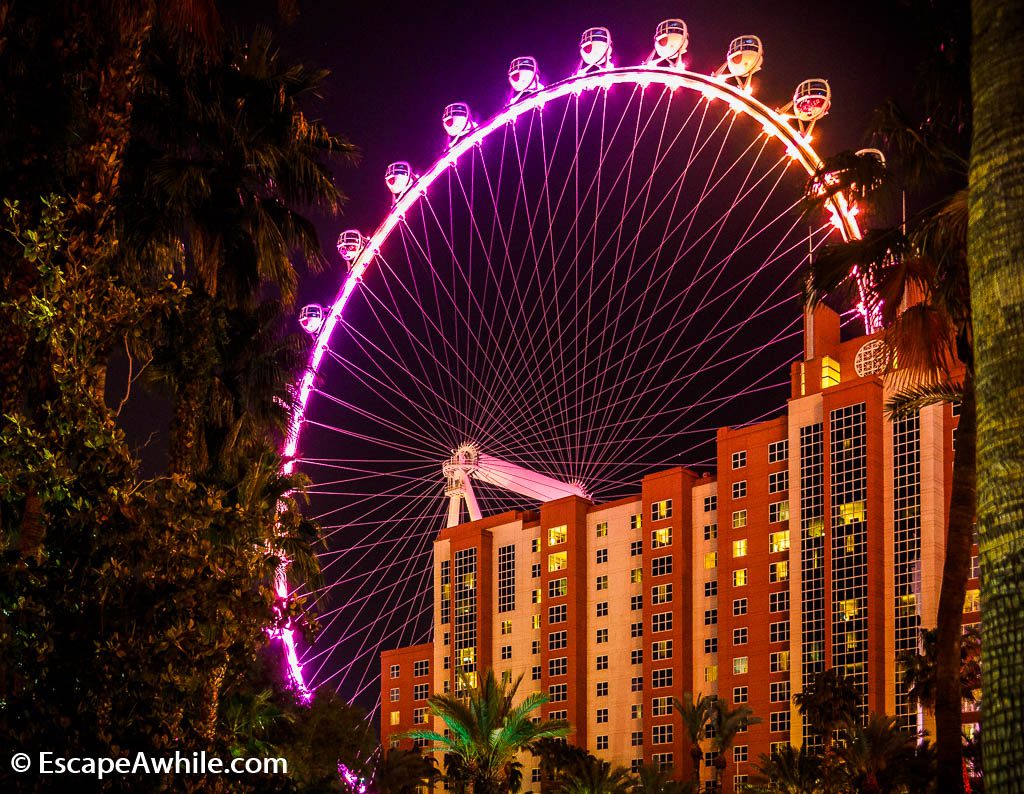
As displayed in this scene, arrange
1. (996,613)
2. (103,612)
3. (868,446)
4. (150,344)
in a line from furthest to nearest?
1. (868,446)
2. (150,344)
3. (103,612)
4. (996,613)

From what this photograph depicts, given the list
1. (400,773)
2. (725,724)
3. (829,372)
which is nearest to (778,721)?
(725,724)

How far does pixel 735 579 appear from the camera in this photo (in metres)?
90.2

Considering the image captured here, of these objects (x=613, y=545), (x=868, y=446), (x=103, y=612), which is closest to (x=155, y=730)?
(x=103, y=612)

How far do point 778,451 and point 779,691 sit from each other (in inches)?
657

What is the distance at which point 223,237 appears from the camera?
23984 mm

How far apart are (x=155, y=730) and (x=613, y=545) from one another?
90.0 m

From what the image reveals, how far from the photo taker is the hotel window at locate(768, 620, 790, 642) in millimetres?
85494

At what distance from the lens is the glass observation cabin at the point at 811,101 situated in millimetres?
57750

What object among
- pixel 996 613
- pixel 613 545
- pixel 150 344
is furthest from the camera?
pixel 613 545

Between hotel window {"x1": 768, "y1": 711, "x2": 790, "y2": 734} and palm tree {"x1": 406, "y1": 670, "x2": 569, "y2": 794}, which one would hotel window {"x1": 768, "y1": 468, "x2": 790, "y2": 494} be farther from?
palm tree {"x1": 406, "y1": 670, "x2": 569, "y2": 794}

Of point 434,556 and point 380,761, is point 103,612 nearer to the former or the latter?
point 380,761

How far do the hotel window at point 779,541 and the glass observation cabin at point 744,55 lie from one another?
39.7 metres

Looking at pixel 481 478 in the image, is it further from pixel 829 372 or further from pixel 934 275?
pixel 934 275

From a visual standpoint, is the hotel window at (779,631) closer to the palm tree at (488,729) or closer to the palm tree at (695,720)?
the palm tree at (695,720)
